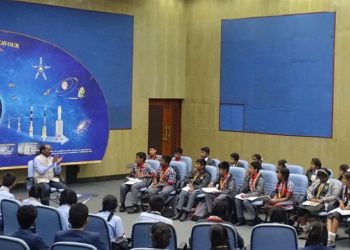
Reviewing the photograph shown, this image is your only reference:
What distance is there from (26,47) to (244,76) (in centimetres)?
584

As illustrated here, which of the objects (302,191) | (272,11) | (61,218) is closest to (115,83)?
(272,11)

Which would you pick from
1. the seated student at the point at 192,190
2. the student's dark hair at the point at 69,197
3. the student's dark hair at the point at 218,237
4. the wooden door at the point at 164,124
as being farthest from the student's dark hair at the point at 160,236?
the wooden door at the point at 164,124

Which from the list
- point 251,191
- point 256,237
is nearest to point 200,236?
point 256,237

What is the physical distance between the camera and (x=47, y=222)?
6.55m

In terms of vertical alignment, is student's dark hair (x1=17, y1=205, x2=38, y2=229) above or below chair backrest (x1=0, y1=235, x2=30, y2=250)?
above

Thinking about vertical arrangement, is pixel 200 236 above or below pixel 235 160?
below

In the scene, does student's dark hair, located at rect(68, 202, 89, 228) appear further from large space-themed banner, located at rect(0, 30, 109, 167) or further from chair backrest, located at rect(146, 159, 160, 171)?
large space-themed banner, located at rect(0, 30, 109, 167)

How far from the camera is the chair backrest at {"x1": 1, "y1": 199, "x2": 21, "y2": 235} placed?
22.6 feet

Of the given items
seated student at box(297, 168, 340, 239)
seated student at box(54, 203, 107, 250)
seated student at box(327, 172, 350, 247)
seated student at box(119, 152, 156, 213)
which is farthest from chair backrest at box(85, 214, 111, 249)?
seated student at box(119, 152, 156, 213)

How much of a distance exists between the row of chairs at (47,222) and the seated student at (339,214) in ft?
12.9

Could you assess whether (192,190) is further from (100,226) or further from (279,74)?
(279,74)

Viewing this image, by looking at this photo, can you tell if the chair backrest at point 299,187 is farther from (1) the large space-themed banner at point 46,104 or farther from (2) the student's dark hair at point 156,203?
(1) the large space-themed banner at point 46,104

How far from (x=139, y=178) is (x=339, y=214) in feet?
14.0

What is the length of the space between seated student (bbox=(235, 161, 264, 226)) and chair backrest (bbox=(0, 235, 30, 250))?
5740 mm
